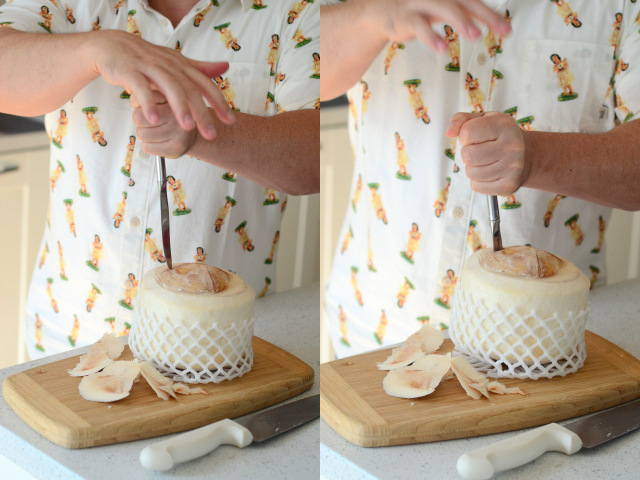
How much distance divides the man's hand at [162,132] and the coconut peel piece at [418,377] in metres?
0.22

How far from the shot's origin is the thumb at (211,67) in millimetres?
418

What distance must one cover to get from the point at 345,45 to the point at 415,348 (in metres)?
0.22

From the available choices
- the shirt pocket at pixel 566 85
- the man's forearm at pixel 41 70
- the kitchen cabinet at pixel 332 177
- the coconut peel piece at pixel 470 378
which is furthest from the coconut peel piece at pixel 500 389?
the man's forearm at pixel 41 70

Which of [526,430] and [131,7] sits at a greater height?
[131,7]

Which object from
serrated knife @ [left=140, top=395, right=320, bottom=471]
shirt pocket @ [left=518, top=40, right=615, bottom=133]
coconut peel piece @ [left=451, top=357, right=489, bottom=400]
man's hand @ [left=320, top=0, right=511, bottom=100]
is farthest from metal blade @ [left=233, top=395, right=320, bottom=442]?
shirt pocket @ [left=518, top=40, right=615, bottom=133]

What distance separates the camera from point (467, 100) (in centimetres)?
60

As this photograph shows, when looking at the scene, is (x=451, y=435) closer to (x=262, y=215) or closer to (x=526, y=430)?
(x=526, y=430)

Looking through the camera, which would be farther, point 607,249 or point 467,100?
point 607,249

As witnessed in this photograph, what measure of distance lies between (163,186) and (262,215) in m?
0.06

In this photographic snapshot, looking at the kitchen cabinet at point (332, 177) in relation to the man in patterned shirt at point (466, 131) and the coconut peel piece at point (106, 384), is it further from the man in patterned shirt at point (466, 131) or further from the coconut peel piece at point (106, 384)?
the coconut peel piece at point (106, 384)

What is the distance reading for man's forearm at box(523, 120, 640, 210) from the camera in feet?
1.94

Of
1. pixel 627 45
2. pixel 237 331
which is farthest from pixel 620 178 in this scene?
pixel 237 331

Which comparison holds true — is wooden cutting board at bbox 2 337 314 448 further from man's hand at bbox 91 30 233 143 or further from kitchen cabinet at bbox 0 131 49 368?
man's hand at bbox 91 30 233 143

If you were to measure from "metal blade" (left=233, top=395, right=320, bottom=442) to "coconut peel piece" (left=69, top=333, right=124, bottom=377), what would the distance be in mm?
85
